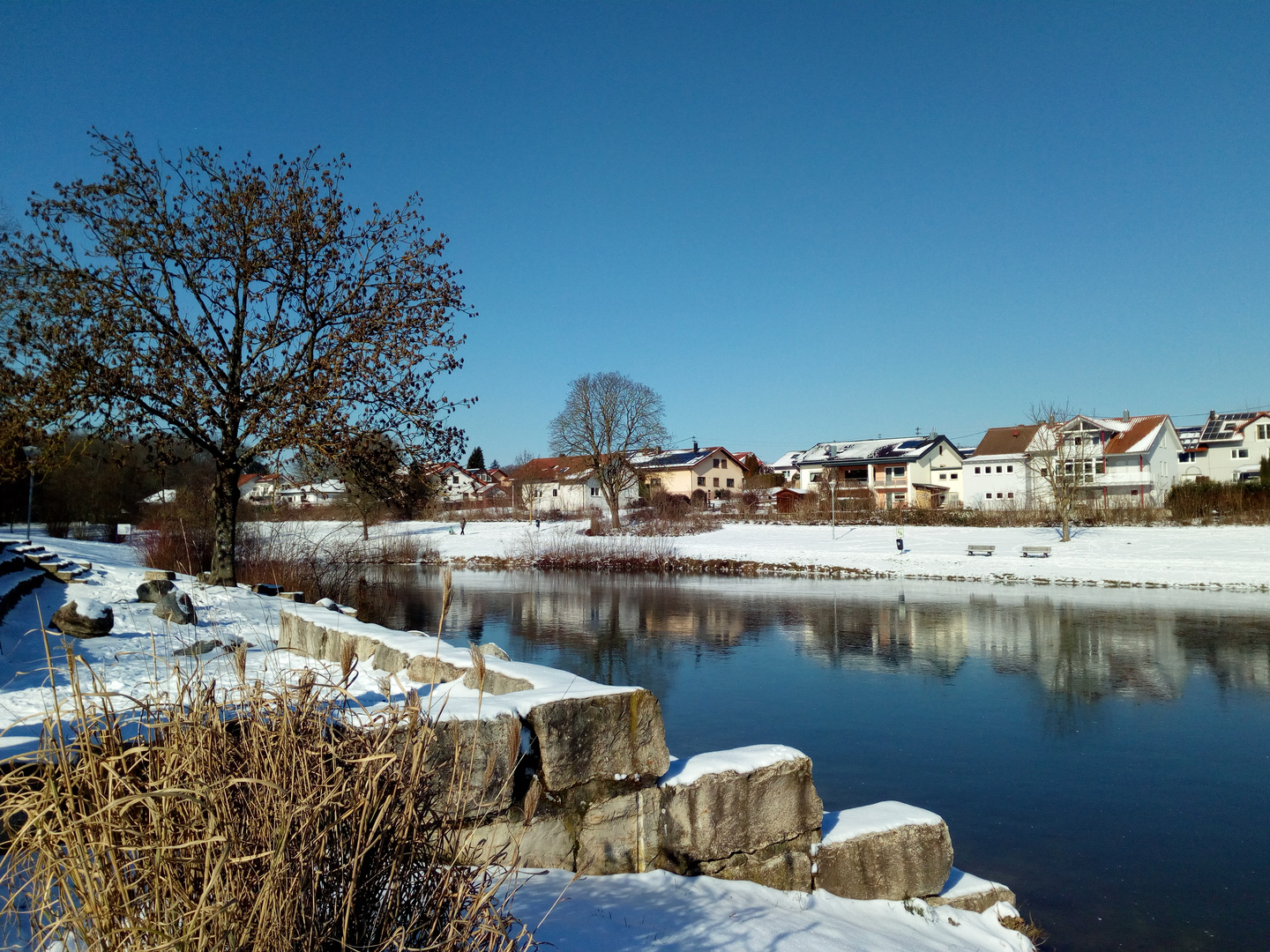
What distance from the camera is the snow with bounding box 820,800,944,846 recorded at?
16.4 feet

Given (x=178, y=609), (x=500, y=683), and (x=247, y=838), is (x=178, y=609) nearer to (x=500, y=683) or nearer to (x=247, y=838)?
(x=500, y=683)

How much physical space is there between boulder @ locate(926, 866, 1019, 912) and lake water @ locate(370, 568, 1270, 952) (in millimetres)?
423

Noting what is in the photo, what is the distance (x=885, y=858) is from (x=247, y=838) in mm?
Answer: 4213

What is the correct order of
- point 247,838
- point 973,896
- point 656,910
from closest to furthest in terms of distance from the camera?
1. point 247,838
2. point 656,910
3. point 973,896

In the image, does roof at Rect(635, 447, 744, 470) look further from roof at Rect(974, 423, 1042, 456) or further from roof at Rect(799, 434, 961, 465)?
roof at Rect(974, 423, 1042, 456)

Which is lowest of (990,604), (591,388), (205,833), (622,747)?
(990,604)

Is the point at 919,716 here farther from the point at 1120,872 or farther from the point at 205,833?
the point at 205,833

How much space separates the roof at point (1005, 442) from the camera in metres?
56.4

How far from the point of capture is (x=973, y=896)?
202 inches

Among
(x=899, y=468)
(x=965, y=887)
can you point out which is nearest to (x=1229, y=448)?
(x=899, y=468)

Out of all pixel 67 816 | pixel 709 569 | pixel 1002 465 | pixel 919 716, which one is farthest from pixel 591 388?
pixel 67 816

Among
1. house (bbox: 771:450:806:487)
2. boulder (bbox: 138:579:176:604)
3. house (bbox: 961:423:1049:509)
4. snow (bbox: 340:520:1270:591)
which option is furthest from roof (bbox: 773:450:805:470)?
boulder (bbox: 138:579:176:604)

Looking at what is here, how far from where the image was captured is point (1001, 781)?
7.67 metres

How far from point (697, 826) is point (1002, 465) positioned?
58135 millimetres
